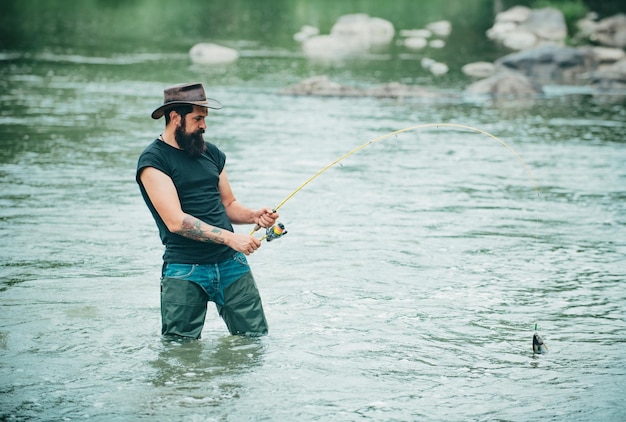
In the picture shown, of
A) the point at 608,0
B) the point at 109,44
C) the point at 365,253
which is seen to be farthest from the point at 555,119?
the point at 608,0

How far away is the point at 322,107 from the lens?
21375mm

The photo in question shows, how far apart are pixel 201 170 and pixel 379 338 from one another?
6.47 feet

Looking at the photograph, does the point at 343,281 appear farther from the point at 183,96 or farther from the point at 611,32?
the point at 611,32

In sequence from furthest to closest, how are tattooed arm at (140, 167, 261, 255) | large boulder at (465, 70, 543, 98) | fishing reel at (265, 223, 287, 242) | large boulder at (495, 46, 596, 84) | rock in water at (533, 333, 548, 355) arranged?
large boulder at (495, 46, 596, 84) → large boulder at (465, 70, 543, 98) → rock in water at (533, 333, 548, 355) → fishing reel at (265, 223, 287, 242) → tattooed arm at (140, 167, 261, 255)

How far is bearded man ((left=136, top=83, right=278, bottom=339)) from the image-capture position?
18.3ft

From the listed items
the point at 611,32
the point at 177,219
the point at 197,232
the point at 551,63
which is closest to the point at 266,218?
the point at 197,232

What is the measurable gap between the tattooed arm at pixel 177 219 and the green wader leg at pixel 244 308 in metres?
0.43

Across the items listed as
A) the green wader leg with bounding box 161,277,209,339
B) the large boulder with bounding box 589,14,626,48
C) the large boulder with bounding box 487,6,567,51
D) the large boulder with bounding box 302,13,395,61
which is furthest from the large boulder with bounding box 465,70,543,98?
the green wader leg with bounding box 161,277,209,339

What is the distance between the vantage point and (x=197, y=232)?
219 inches

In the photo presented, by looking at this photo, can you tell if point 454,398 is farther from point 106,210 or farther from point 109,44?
point 109,44

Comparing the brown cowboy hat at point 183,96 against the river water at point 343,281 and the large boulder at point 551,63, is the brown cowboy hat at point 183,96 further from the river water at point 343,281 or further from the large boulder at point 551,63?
the large boulder at point 551,63

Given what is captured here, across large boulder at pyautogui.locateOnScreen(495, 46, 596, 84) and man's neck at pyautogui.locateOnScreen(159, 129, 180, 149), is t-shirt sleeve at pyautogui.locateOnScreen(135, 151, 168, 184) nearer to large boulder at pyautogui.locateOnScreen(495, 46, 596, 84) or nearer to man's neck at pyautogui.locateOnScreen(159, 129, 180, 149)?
man's neck at pyautogui.locateOnScreen(159, 129, 180, 149)

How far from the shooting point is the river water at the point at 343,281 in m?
5.68

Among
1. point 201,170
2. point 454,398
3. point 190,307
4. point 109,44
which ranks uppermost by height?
point 109,44
